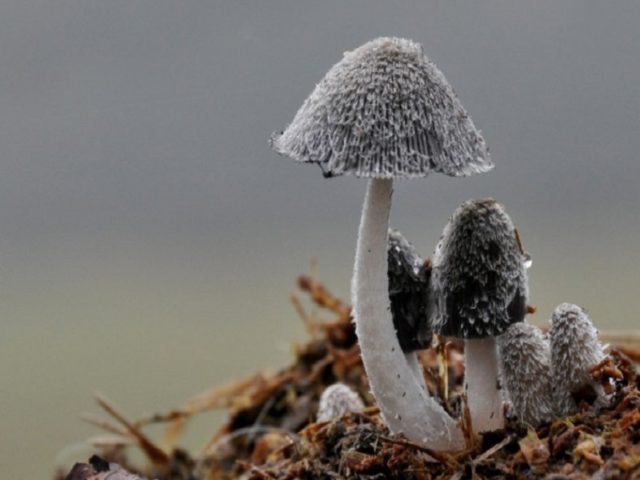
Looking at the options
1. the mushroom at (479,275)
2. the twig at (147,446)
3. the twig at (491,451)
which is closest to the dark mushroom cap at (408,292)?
the mushroom at (479,275)

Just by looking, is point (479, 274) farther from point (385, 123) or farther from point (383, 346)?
point (385, 123)

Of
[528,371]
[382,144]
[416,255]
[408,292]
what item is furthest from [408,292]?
[382,144]

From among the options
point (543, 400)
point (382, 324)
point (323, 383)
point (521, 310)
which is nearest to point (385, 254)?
point (382, 324)

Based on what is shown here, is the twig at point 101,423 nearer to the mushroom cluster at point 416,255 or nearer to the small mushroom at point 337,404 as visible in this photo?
the small mushroom at point 337,404

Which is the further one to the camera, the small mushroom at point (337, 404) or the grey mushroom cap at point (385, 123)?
the small mushroom at point (337, 404)

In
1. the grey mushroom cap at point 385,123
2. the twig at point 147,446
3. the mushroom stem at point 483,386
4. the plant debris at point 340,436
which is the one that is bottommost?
the twig at point 147,446

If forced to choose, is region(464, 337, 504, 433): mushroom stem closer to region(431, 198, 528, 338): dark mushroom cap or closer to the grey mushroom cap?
region(431, 198, 528, 338): dark mushroom cap

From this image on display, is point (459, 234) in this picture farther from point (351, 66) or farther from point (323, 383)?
point (323, 383)
